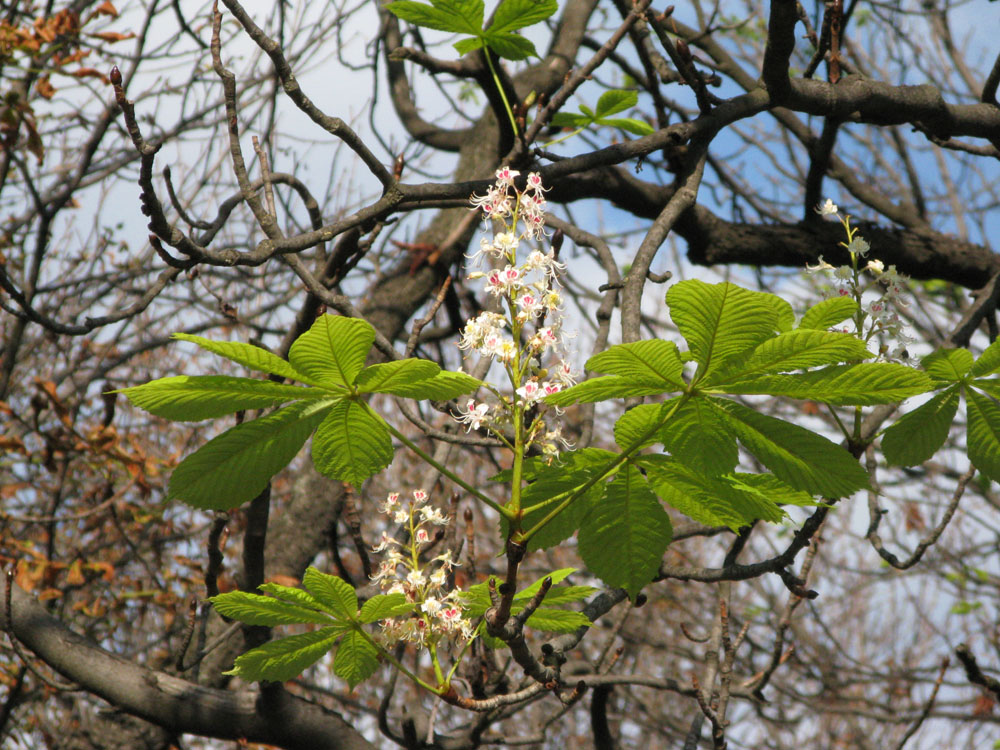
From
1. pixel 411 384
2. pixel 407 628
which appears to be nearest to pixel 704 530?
pixel 407 628

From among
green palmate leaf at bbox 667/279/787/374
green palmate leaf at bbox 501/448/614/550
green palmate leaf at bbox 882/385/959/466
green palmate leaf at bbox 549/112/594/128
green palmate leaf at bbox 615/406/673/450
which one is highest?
green palmate leaf at bbox 549/112/594/128

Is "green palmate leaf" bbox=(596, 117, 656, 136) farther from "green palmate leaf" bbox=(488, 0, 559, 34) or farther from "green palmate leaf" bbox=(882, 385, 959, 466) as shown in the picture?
"green palmate leaf" bbox=(882, 385, 959, 466)

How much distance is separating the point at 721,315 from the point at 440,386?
0.36m

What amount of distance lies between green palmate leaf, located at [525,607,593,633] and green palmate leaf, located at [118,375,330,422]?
22.0 inches

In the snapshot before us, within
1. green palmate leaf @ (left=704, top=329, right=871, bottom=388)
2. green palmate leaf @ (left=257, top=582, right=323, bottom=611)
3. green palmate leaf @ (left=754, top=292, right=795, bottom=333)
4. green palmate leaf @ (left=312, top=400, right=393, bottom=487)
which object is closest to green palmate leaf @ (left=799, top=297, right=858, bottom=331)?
green palmate leaf @ (left=754, top=292, right=795, bottom=333)

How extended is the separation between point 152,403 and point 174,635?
17.6ft

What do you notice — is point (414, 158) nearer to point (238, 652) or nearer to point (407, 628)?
point (238, 652)

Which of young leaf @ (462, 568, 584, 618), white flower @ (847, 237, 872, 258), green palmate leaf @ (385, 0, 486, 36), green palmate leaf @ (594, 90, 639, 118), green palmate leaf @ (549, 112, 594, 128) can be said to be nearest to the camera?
young leaf @ (462, 568, 584, 618)

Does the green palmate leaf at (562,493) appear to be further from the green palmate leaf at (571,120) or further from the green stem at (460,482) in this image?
the green palmate leaf at (571,120)

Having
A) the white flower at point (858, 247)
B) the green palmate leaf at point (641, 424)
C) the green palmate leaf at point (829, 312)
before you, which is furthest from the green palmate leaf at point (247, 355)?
the white flower at point (858, 247)

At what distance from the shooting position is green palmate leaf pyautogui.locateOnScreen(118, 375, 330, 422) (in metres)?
1.04

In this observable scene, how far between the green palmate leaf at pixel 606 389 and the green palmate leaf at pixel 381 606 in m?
0.51

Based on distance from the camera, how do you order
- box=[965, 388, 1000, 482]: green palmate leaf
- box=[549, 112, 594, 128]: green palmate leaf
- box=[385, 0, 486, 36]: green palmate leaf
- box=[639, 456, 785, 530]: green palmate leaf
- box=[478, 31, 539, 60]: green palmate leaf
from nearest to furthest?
1. box=[639, 456, 785, 530]: green palmate leaf
2. box=[965, 388, 1000, 482]: green palmate leaf
3. box=[385, 0, 486, 36]: green palmate leaf
4. box=[478, 31, 539, 60]: green palmate leaf
5. box=[549, 112, 594, 128]: green palmate leaf

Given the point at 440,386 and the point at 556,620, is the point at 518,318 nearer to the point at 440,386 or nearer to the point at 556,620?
the point at 440,386
